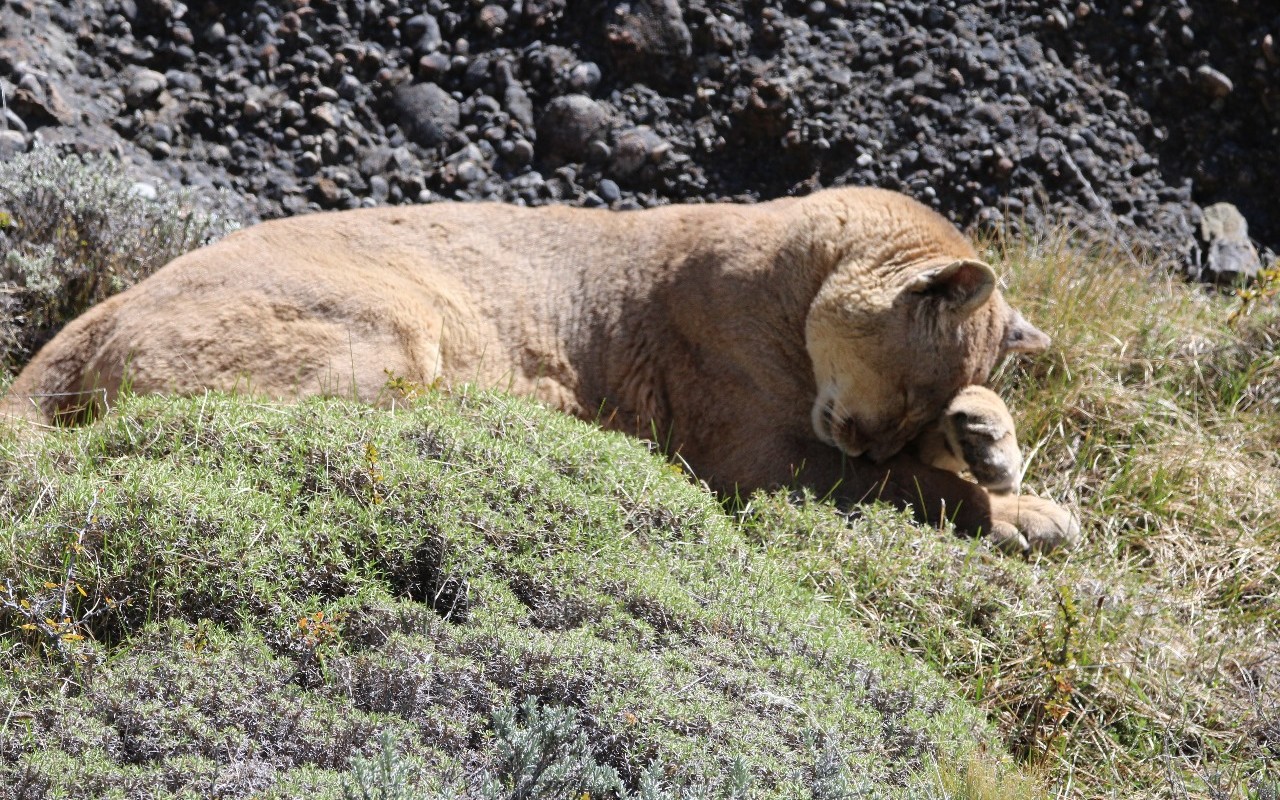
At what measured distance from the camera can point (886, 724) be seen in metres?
4.16

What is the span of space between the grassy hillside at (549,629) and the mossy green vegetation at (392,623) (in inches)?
0.5

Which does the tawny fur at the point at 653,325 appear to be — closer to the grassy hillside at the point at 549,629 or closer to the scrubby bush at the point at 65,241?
the grassy hillside at the point at 549,629

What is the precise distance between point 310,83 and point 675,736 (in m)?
6.09

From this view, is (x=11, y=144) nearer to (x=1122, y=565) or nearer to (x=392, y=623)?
(x=392, y=623)

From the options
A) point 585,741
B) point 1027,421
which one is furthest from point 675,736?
point 1027,421

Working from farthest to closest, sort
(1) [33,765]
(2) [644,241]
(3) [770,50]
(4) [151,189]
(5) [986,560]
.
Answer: (3) [770,50]
(4) [151,189]
(2) [644,241]
(5) [986,560]
(1) [33,765]

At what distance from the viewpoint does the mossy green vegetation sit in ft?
11.7

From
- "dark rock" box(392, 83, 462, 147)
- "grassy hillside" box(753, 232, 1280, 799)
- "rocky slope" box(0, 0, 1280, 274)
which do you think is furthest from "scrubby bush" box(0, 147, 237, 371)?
"grassy hillside" box(753, 232, 1280, 799)

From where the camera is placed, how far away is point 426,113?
27.8 ft

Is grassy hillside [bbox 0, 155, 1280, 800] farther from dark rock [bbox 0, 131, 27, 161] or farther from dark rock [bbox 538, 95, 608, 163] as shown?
dark rock [bbox 538, 95, 608, 163]

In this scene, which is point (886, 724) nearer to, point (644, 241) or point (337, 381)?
point (337, 381)

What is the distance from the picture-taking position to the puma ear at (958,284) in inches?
232

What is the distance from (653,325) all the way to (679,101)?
2.78 meters

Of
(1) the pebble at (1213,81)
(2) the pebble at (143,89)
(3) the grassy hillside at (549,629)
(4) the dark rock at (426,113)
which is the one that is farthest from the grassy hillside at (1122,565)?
(2) the pebble at (143,89)
